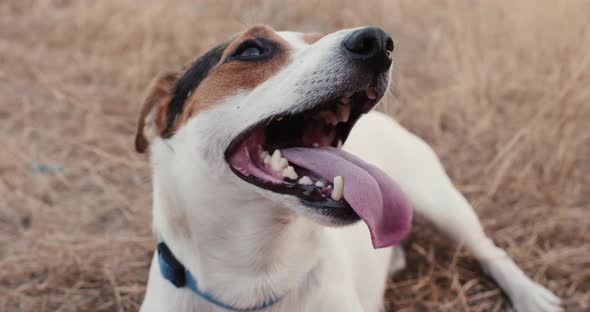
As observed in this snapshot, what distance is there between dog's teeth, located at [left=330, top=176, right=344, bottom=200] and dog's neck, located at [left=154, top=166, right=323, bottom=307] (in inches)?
11.0

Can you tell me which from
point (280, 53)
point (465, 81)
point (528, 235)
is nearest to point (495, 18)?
point (465, 81)

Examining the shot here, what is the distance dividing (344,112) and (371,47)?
0.30 metres

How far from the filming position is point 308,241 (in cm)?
221

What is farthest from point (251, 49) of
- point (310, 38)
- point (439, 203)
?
point (439, 203)

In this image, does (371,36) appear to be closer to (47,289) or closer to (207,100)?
(207,100)

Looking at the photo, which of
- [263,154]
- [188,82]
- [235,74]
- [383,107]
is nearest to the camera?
[263,154]

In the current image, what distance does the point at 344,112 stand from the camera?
6.91 feet

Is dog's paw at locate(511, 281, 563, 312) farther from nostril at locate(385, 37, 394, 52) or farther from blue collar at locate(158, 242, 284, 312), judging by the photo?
nostril at locate(385, 37, 394, 52)

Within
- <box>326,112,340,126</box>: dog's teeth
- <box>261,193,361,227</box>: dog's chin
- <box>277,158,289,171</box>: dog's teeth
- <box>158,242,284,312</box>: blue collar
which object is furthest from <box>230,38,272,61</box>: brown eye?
<box>158,242,284,312</box>: blue collar

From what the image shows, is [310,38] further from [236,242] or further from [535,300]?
[535,300]

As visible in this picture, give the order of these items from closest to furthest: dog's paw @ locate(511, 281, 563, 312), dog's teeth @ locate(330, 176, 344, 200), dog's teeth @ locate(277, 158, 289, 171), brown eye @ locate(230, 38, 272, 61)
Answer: dog's teeth @ locate(330, 176, 344, 200), dog's teeth @ locate(277, 158, 289, 171), brown eye @ locate(230, 38, 272, 61), dog's paw @ locate(511, 281, 563, 312)

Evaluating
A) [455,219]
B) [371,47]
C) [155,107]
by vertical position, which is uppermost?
[371,47]

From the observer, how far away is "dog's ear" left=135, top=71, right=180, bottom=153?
2352mm

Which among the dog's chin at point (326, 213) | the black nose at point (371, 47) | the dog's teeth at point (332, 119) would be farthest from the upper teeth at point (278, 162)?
the black nose at point (371, 47)
